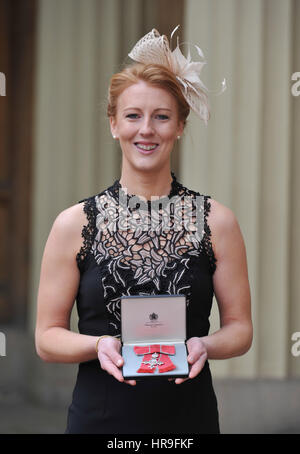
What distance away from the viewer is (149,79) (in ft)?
5.72

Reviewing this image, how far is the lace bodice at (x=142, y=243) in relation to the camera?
1716 millimetres

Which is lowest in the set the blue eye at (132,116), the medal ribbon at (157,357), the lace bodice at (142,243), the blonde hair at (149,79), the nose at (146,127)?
the medal ribbon at (157,357)

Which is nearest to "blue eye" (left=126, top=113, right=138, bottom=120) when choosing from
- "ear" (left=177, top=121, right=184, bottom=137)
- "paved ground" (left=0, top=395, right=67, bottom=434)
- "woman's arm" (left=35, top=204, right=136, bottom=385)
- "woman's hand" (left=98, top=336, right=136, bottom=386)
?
"ear" (left=177, top=121, right=184, bottom=137)

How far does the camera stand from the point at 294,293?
3.94 m

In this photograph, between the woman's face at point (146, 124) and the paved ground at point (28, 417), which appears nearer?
the woman's face at point (146, 124)

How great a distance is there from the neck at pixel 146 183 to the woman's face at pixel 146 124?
0.09 ft

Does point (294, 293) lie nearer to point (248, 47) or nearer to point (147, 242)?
point (248, 47)

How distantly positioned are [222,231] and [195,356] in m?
0.38

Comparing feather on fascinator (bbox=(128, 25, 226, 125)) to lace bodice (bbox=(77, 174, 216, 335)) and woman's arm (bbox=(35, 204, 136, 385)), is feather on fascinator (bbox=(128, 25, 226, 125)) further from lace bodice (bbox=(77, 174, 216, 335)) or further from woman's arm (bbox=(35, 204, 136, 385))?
woman's arm (bbox=(35, 204, 136, 385))

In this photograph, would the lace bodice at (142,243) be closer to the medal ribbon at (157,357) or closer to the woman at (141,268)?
the woman at (141,268)

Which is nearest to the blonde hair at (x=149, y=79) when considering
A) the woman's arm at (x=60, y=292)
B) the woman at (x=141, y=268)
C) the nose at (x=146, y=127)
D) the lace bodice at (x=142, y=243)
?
the woman at (x=141, y=268)

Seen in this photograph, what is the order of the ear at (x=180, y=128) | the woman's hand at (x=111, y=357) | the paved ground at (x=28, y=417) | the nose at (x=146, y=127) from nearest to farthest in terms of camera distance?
the woman's hand at (x=111, y=357) < the nose at (x=146, y=127) < the ear at (x=180, y=128) < the paved ground at (x=28, y=417)

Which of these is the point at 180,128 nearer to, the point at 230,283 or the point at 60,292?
the point at 230,283

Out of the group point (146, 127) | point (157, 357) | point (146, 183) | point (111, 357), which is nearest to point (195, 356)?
point (157, 357)
